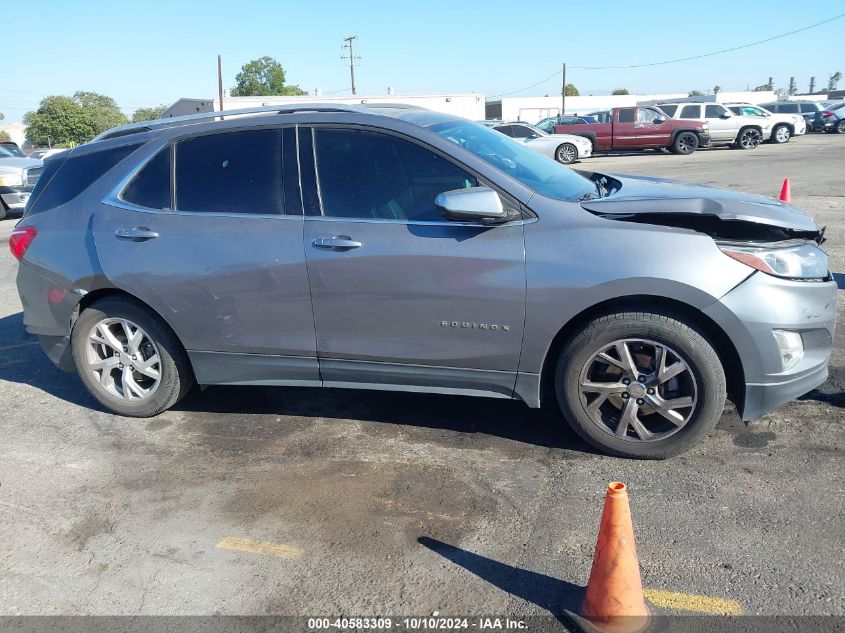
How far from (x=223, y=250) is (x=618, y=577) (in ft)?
9.02

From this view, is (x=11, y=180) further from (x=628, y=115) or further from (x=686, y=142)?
(x=686, y=142)

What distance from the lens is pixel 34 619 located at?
9.32 feet

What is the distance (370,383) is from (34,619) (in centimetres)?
197

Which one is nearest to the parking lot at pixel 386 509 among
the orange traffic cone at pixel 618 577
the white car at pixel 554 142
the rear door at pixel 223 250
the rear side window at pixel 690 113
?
the orange traffic cone at pixel 618 577

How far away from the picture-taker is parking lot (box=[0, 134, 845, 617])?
9.48 ft

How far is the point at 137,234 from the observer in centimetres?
435

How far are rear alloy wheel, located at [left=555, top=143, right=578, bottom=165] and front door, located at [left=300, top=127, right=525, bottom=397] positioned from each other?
2254 cm

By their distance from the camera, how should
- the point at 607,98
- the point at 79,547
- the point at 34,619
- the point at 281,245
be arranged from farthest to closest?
the point at 607,98 < the point at 281,245 < the point at 79,547 < the point at 34,619

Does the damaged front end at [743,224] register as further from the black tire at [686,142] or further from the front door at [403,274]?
the black tire at [686,142]

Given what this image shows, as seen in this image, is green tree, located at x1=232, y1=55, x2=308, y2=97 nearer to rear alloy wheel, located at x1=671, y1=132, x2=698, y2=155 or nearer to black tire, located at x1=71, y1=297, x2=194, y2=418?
rear alloy wheel, located at x1=671, y1=132, x2=698, y2=155

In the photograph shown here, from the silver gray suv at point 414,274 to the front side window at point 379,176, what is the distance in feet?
0.04

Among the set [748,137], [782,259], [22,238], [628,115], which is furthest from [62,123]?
[782,259]

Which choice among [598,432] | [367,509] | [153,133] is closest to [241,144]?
[153,133]

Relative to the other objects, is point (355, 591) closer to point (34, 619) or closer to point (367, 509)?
point (367, 509)
